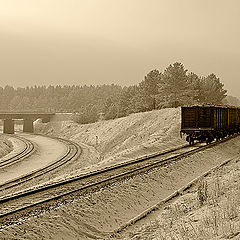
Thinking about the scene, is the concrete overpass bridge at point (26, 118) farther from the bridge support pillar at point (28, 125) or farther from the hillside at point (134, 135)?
the hillside at point (134, 135)

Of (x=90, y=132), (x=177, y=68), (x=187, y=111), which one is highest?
(x=177, y=68)

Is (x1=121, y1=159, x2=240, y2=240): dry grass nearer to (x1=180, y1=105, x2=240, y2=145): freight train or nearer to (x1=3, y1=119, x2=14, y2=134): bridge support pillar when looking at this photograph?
(x1=180, y1=105, x2=240, y2=145): freight train

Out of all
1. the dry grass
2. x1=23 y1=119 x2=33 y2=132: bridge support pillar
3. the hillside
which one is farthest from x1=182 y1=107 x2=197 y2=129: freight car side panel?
x1=23 y1=119 x2=33 y2=132: bridge support pillar

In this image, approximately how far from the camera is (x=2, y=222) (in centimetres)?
1070

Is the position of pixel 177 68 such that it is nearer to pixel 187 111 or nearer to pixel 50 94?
pixel 187 111

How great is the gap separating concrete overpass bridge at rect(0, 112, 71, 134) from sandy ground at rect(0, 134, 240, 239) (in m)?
71.8

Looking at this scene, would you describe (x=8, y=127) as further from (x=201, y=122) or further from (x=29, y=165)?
(x=201, y=122)

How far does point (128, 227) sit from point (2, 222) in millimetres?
4432

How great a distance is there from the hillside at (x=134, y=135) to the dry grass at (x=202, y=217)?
460 inches

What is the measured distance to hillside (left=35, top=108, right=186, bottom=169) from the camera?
32.2 m

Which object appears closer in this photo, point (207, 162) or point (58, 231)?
point (58, 231)

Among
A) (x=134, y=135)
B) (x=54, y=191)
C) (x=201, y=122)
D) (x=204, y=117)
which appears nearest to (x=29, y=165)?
(x=134, y=135)

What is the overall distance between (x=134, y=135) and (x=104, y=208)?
32618mm

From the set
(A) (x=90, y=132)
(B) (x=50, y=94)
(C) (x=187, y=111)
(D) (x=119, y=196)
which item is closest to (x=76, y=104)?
(B) (x=50, y=94)
